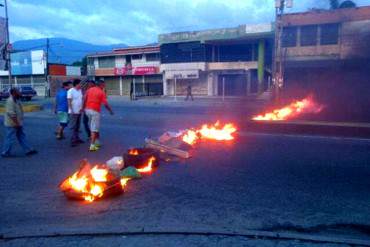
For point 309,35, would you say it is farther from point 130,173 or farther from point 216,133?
point 130,173

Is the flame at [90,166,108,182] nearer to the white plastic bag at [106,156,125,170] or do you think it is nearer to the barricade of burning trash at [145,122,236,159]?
the white plastic bag at [106,156,125,170]

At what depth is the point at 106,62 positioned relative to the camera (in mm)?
45469

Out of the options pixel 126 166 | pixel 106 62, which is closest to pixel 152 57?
pixel 106 62

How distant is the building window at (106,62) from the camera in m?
44.8

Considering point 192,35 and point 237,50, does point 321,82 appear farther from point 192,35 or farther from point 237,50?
point 192,35

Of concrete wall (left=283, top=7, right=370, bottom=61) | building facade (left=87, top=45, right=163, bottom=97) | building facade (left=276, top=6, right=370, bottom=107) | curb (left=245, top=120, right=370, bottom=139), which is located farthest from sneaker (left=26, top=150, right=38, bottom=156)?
building facade (left=87, top=45, right=163, bottom=97)

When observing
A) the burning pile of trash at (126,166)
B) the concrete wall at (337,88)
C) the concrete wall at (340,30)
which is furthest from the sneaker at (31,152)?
the concrete wall at (340,30)

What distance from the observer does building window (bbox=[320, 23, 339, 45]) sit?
27.2 meters

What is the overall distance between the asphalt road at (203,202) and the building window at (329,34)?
2237cm

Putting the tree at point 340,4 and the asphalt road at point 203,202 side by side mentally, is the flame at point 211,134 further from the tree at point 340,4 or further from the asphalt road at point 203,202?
the tree at point 340,4

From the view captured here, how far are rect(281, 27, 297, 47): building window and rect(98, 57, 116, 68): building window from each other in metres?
24.0

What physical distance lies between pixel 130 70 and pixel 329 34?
24.3 meters

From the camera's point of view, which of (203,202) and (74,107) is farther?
(74,107)

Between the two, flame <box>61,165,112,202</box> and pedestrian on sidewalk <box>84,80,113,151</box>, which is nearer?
flame <box>61,165,112,202</box>
